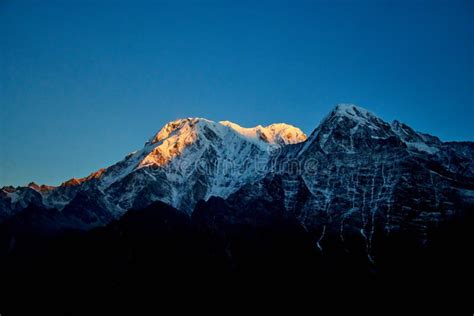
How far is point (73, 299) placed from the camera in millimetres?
196250

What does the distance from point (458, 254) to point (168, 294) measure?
98.5m

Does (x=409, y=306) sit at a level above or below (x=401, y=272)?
below

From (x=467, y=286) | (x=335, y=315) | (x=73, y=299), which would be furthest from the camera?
(x=73, y=299)

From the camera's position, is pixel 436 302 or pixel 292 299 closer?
pixel 436 302

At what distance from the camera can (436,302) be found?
569ft

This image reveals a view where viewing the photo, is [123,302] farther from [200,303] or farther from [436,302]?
[436,302]

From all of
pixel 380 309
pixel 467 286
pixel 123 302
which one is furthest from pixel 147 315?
pixel 467 286

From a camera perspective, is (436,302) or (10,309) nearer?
(436,302)

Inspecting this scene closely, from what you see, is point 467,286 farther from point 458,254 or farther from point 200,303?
point 200,303

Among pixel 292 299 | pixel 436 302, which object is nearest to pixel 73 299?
pixel 292 299

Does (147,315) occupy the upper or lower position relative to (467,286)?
lower

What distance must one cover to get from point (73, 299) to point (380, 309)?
104m

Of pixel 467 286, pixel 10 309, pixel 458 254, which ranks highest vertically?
pixel 458 254

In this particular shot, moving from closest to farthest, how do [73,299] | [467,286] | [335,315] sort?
[467,286] < [335,315] < [73,299]
